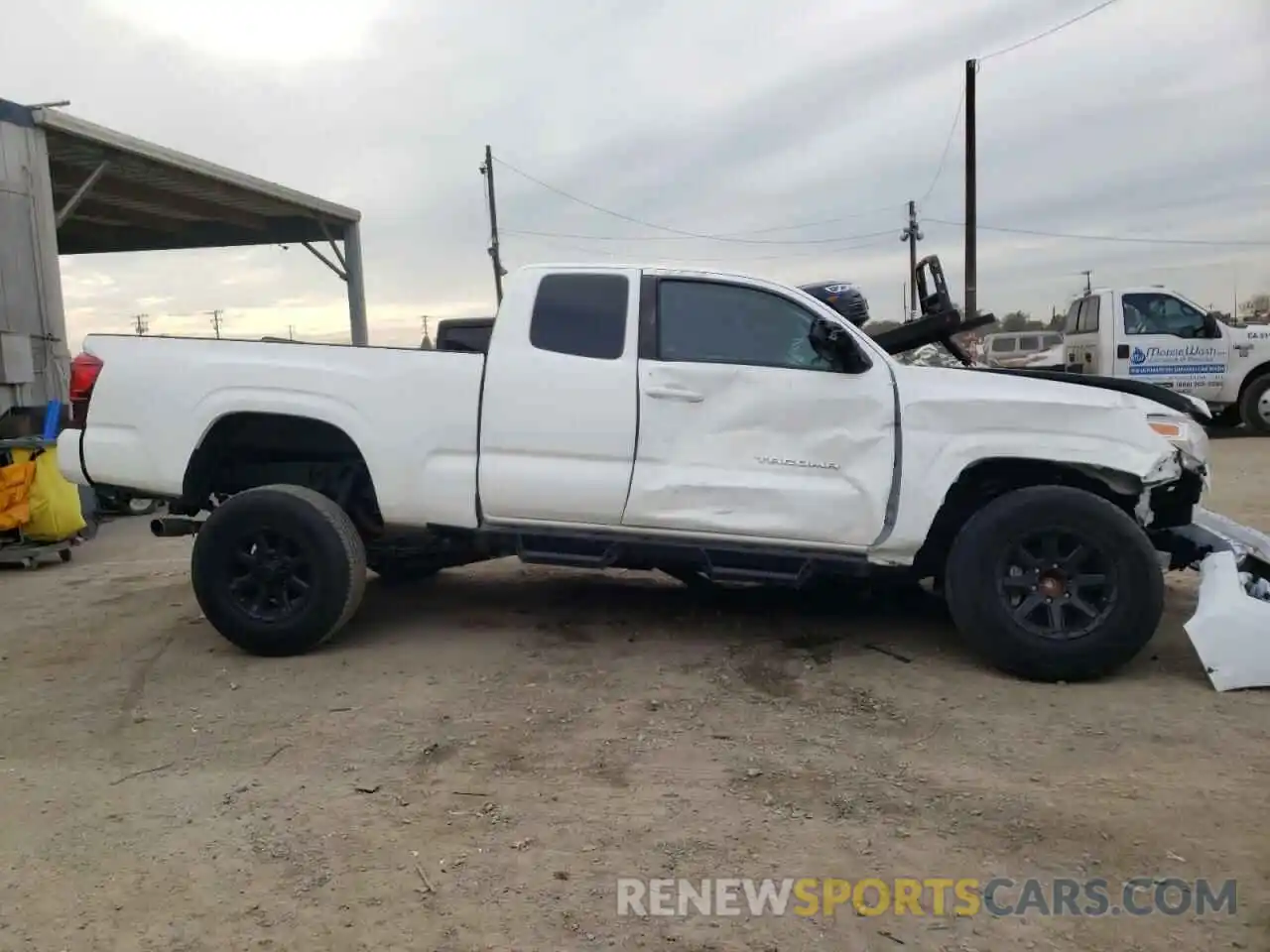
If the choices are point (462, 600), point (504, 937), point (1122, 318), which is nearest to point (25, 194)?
point (462, 600)

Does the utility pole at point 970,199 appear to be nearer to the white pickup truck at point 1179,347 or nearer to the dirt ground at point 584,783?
the white pickup truck at point 1179,347

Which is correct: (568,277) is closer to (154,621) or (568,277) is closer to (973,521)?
(973,521)

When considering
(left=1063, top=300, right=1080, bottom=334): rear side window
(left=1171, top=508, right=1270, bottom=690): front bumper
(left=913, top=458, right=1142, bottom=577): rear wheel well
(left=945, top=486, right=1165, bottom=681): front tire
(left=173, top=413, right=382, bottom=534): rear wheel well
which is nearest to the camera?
(left=1171, top=508, right=1270, bottom=690): front bumper

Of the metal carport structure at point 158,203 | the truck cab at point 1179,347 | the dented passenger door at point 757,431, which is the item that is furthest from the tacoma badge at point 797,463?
the truck cab at point 1179,347

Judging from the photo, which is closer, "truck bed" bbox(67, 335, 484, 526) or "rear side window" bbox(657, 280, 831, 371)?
"rear side window" bbox(657, 280, 831, 371)

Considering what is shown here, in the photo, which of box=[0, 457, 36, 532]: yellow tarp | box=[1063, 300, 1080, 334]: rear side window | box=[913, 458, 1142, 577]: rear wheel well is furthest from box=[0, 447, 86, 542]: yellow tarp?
box=[1063, 300, 1080, 334]: rear side window

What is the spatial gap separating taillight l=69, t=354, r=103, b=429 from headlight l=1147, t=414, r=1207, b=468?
5.28m

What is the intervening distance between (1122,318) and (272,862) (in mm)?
14585

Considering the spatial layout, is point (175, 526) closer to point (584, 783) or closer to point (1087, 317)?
point (584, 783)

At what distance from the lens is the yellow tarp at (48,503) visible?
804cm

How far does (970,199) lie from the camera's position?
75.3 feet

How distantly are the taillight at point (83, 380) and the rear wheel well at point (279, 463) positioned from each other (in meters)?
0.64

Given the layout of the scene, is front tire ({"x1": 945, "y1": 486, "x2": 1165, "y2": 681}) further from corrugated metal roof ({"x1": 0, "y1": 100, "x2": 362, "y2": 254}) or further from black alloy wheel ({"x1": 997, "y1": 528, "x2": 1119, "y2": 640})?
corrugated metal roof ({"x1": 0, "y1": 100, "x2": 362, "y2": 254})

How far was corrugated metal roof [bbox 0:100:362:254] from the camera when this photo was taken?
12.1 meters
